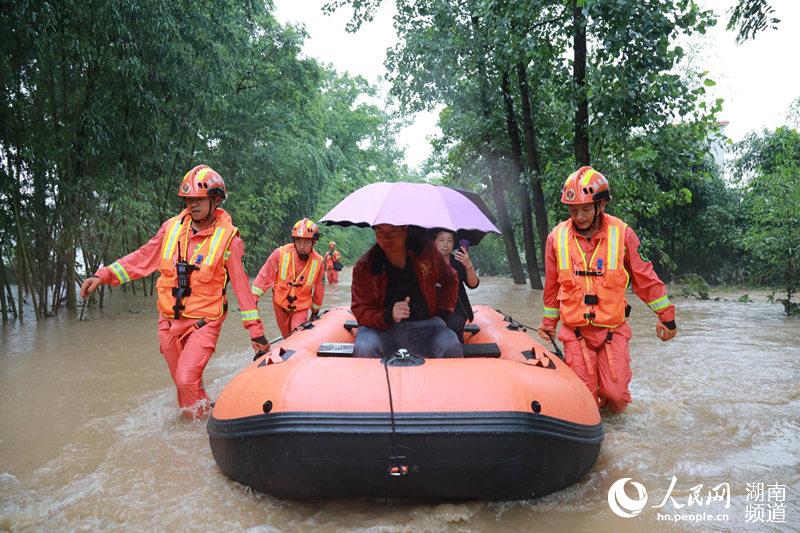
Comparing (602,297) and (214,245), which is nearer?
(602,297)

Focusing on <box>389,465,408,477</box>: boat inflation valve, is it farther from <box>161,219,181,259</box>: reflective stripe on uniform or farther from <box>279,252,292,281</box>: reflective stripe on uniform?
<box>279,252,292,281</box>: reflective stripe on uniform

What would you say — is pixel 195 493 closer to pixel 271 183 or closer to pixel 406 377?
pixel 406 377

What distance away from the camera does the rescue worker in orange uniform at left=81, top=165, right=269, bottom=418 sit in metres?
4.12

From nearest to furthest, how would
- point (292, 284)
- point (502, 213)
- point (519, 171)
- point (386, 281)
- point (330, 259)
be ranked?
point (386, 281), point (292, 284), point (519, 171), point (502, 213), point (330, 259)

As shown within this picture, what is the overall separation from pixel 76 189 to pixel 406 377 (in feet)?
26.9

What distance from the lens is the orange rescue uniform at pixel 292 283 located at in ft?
19.9

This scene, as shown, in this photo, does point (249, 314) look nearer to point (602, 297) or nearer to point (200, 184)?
point (200, 184)

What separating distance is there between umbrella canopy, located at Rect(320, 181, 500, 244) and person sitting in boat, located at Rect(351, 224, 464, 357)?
293 millimetres

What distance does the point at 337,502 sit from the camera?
3.04 m

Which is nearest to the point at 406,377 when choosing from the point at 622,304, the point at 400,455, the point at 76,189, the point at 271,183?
the point at 400,455

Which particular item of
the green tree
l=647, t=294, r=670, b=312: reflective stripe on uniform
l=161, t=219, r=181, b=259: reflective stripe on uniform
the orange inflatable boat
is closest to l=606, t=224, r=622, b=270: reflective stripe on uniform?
l=647, t=294, r=670, b=312: reflective stripe on uniform

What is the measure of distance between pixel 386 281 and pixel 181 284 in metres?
1.49

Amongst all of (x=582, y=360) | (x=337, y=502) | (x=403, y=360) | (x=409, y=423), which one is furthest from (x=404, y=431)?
(x=582, y=360)

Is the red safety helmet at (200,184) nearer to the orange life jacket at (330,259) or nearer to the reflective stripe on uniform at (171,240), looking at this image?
the reflective stripe on uniform at (171,240)
